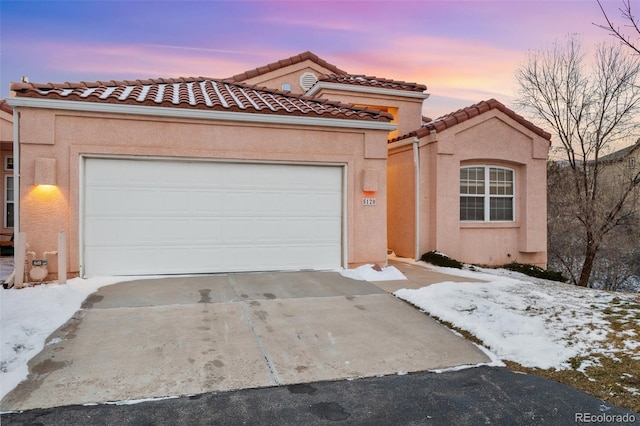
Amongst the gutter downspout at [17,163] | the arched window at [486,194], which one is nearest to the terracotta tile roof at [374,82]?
the arched window at [486,194]

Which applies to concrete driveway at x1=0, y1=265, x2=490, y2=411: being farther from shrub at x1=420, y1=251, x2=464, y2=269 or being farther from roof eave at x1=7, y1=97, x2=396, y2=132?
shrub at x1=420, y1=251, x2=464, y2=269

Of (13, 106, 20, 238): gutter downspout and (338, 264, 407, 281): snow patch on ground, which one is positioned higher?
(13, 106, 20, 238): gutter downspout

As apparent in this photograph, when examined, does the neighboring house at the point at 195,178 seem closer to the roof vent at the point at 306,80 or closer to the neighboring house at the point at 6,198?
the roof vent at the point at 306,80

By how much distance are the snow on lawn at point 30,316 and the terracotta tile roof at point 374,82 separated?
29.4 feet

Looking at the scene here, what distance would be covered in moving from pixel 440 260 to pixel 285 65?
31.1 ft

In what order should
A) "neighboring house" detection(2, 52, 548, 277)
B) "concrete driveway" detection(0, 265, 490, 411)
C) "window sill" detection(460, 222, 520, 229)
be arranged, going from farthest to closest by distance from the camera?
"window sill" detection(460, 222, 520, 229), "neighboring house" detection(2, 52, 548, 277), "concrete driveway" detection(0, 265, 490, 411)

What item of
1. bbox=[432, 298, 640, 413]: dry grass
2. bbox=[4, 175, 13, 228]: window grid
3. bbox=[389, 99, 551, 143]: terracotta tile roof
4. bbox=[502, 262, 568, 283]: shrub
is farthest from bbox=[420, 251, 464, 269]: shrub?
bbox=[4, 175, 13, 228]: window grid

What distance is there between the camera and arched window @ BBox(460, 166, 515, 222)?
12.5 metres

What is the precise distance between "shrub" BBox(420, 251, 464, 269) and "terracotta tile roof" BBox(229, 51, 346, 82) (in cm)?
876

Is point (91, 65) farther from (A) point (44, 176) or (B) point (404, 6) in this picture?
(B) point (404, 6)

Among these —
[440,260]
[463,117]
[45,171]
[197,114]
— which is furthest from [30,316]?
[463,117]

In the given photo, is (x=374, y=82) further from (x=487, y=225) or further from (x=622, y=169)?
(x=622, y=169)

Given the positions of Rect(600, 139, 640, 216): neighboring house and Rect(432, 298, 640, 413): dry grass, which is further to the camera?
Rect(600, 139, 640, 216): neighboring house

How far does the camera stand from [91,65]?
14.0 metres
